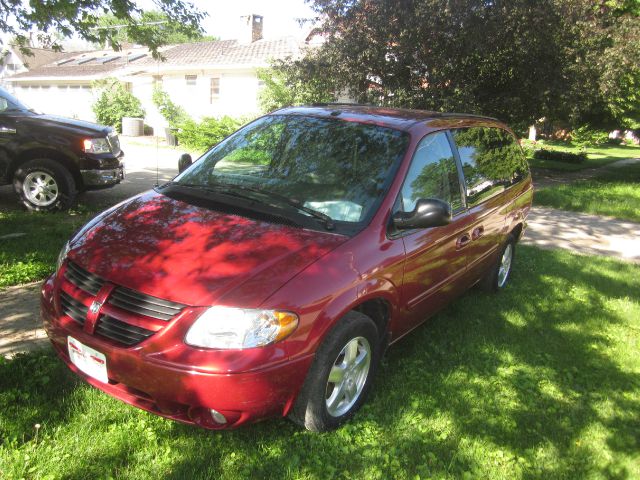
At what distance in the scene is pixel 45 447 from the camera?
263 centimetres

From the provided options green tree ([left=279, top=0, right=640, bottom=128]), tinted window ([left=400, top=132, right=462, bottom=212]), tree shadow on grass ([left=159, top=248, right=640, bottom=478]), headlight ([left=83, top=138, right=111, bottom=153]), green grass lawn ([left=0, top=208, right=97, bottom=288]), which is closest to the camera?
tree shadow on grass ([left=159, top=248, right=640, bottom=478])

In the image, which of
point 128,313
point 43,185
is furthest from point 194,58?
point 128,313

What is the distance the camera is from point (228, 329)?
2.45 m

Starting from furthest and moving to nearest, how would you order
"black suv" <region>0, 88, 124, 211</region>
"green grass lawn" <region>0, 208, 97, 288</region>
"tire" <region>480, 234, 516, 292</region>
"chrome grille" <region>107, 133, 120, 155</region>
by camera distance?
"chrome grille" <region>107, 133, 120, 155</region>, "black suv" <region>0, 88, 124, 211</region>, "tire" <region>480, 234, 516, 292</region>, "green grass lawn" <region>0, 208, 97, 288</region>

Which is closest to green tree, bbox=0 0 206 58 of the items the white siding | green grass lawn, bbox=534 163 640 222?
green grass lawn, bbox=534 163 640 222

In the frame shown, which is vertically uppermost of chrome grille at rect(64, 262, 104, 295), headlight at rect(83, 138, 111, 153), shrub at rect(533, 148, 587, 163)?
chrome grille at rect(64, 262, 104, 295)

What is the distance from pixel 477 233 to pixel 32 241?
180 inches

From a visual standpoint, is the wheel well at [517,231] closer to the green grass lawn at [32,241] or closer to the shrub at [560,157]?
the green grass lawn at [32,241]

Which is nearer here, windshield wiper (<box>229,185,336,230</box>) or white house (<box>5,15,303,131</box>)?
windshield wiper (<box>229,185,336,230</box>)

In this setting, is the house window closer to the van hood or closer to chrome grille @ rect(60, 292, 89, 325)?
the van hood

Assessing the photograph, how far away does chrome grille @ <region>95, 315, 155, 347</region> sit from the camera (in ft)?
8.23

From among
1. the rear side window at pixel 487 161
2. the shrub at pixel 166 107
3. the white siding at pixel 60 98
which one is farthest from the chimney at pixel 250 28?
the rear side window at pixel 487 161

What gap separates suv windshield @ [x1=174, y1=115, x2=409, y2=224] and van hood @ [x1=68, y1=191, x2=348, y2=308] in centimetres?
35

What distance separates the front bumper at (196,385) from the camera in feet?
7.93
